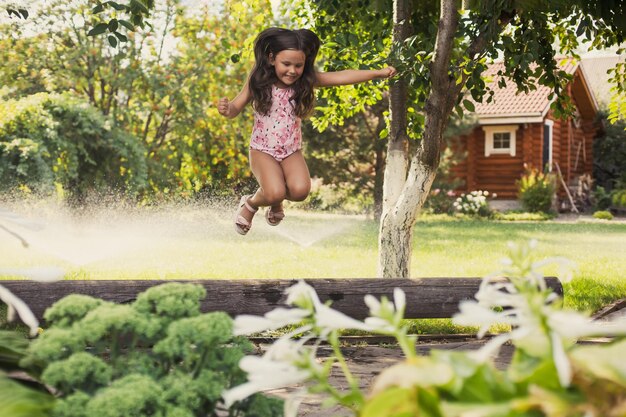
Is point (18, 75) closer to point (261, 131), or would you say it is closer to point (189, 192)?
point (189, 192)

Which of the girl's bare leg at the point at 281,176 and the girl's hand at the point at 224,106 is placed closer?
the girl's hand at the point at 224,106

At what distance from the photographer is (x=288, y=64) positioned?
4.62 metres

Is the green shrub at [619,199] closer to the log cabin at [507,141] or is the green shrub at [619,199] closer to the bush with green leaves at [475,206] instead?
the log cabin at [507,141]

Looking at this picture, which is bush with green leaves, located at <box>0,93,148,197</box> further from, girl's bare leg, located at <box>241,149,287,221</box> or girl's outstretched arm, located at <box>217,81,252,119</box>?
girl's outstretched arm, located at <box>217,81,252,119</box>

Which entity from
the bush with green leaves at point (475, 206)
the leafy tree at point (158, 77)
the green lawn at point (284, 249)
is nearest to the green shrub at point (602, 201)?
the bush with green leaves at point (475, 206)

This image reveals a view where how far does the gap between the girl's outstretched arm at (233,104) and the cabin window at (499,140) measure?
63.5ft

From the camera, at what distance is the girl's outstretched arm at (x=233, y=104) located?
448cm

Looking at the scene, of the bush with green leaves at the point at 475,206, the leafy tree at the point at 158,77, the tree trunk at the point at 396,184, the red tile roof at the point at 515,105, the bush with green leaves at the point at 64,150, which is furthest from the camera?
the red tile roof at the point at 515,105

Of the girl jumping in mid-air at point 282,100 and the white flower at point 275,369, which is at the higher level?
the girl jumping in mid-air at point 282,100

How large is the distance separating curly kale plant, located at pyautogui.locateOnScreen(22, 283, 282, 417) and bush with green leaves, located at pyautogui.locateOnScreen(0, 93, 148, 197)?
407 inches

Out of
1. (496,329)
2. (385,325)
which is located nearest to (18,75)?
(496,329)

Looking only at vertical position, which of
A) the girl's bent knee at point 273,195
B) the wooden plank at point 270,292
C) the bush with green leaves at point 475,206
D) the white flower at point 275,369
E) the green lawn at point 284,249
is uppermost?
the girl's bent knee at point 273,195

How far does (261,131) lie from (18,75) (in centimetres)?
1078

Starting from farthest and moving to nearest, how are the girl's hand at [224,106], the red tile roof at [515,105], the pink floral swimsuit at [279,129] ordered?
the red tile roof at [515,105]
the pink floral swimsuit at [279,129]
the girl's hand at [224,106]
